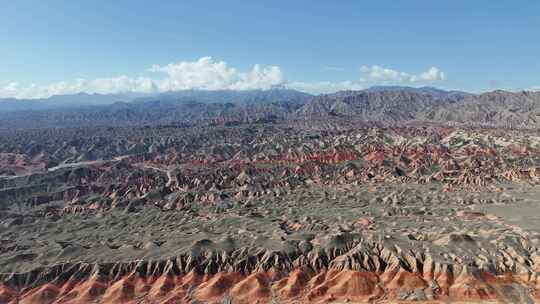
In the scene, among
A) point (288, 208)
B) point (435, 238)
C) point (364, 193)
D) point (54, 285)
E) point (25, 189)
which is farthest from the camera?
point (25, 189)

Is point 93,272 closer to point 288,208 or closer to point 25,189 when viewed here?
point 288,208

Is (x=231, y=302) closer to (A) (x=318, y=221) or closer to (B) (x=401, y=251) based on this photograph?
(B) (x=401, y=251)

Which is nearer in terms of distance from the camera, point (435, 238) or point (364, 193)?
point (435, 238)

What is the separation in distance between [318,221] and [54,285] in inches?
2915

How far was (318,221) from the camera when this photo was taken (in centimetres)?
12962

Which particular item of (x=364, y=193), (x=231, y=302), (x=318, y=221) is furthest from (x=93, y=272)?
(x=364, y=193)

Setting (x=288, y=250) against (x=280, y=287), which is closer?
(x=280, y=287)

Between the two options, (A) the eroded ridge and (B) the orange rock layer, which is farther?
(A) the eroded ridge

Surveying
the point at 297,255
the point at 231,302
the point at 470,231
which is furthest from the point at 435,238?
the point at 231,302

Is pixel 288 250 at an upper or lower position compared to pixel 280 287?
upper

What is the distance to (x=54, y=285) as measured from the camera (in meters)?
92.6

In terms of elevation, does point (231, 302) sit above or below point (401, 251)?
below

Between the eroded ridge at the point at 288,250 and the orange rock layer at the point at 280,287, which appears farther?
the eroded ridge at the point at 288,250

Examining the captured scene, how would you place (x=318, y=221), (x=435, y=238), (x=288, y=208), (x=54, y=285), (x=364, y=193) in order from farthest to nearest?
1. (x=364, y=193)
2. (x=288, y=208)
3. (x=318, y=221)
4. (x=435, y=238)
5. (x=54, y=285)
